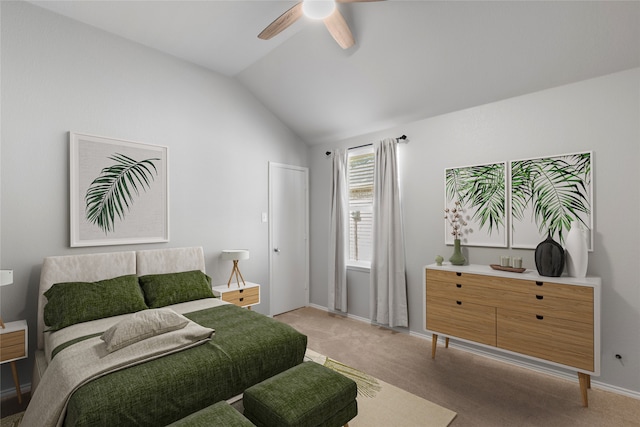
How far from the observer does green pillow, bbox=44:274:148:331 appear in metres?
2.38

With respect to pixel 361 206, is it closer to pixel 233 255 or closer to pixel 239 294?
pixel 233 255

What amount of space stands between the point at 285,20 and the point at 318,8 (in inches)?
11.5

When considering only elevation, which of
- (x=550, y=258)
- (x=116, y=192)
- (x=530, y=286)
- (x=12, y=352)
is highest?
(x=116, y=192)

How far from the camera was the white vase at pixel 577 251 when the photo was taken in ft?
8.11

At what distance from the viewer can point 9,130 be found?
8.28ft

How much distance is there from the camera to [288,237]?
4.70 m

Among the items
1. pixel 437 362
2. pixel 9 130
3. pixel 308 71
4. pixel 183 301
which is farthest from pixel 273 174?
pixel 437 362

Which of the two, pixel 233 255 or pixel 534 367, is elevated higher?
pixel 233 255

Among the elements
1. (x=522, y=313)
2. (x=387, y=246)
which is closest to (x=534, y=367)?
(x=522, y=313)

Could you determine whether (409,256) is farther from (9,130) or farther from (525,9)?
(9,130)

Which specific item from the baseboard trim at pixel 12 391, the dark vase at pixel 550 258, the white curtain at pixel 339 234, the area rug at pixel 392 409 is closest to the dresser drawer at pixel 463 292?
the dark vase at pixel 550 258

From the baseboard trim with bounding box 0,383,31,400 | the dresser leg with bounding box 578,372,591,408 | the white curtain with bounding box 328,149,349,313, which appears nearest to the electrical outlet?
the baseboard trim with bounding box 0,383,31,400

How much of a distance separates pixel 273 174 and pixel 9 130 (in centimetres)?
271

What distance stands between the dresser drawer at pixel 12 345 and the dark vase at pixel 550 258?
4.11m
